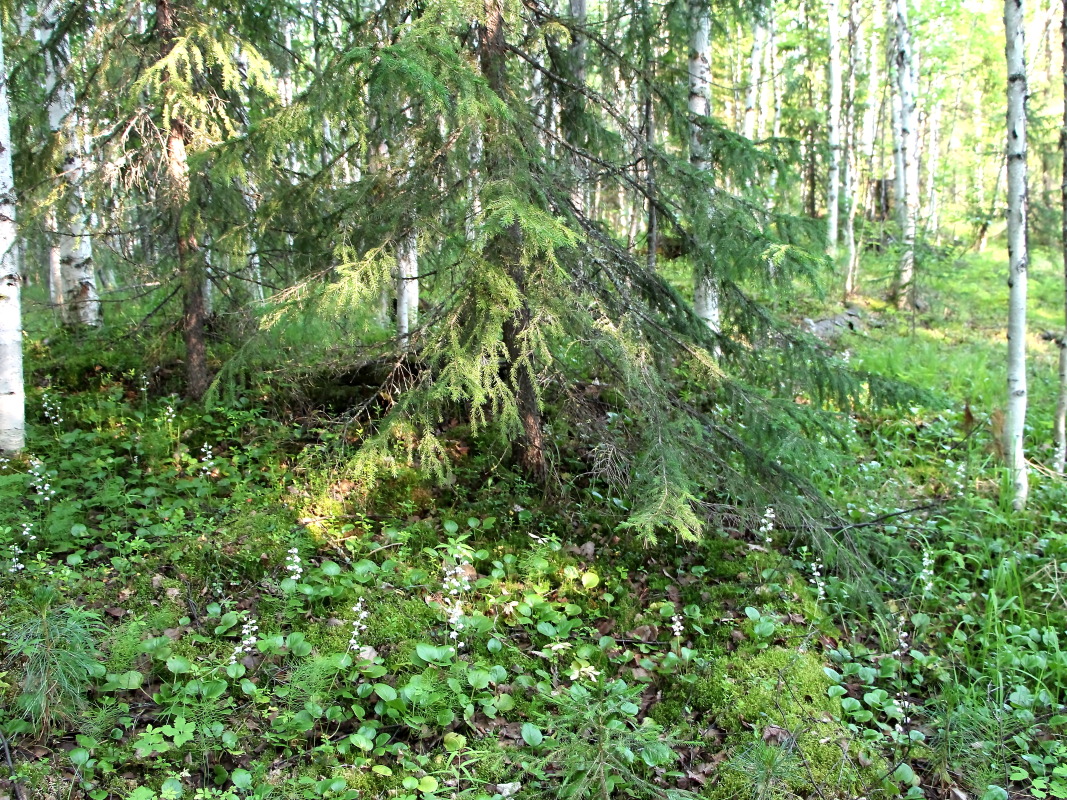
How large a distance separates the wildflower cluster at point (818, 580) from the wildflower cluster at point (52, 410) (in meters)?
6.13

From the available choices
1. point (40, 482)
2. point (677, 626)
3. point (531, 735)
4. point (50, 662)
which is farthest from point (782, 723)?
point (40, 482)

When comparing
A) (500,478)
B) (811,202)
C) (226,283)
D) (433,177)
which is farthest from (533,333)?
(811,202)

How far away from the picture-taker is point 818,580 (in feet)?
15.8

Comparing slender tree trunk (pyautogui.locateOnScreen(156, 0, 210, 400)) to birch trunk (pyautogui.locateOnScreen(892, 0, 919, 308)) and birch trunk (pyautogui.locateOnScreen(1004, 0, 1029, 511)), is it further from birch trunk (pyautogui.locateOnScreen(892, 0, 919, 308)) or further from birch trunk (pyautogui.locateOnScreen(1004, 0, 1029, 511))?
birch trunk (pyautogui.locateOnScreen(892, 0, 919, 308))

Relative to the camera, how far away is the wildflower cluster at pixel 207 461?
17.3 ft

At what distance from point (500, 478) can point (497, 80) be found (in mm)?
3005

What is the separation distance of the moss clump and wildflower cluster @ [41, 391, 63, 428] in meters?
5.55

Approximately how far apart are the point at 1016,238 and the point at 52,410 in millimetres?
8604

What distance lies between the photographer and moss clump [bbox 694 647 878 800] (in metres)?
3.26

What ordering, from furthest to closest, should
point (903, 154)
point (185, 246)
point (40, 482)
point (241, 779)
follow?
point (903, 154)
point (185, 246)
point (40, 482)
point (241, 779)

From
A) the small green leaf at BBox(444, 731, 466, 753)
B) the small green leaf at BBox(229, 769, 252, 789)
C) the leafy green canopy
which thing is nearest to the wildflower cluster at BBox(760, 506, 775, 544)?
the leafy green canopy

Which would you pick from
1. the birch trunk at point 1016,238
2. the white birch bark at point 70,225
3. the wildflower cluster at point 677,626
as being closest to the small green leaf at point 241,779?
the wildflower cluster at point 677,626

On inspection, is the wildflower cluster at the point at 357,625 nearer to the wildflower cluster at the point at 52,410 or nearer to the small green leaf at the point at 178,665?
the small green leaf at the point at 178,665

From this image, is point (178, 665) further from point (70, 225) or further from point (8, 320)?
point (70, 225)
